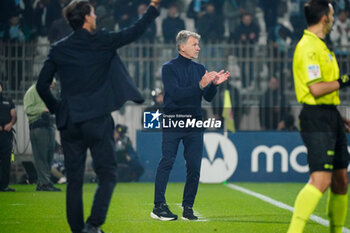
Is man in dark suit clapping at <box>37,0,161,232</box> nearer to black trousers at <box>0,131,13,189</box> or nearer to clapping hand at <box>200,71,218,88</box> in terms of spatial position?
clapping hand at <box>200,71,218,88</box>

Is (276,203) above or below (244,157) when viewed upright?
below

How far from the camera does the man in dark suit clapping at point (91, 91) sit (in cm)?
561

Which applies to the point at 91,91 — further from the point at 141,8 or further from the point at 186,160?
the point at 141,8

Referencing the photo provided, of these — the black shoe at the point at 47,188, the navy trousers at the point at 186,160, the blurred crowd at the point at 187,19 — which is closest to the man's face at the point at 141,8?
the blurred crowd at the point at 187,19

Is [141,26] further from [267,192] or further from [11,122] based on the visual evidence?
[11,122]

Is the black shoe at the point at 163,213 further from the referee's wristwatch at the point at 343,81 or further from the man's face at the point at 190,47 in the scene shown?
the referee's wristwatch at the point at 343,81

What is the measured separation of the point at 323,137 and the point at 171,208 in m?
4.27

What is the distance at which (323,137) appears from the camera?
527 cm

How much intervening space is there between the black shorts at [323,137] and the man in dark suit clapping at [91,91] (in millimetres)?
1250

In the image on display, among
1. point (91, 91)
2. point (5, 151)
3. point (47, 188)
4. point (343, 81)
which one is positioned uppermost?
point (343, 81)

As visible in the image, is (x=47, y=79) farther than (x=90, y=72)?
Yes

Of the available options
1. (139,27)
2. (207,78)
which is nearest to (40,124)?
(207,78)

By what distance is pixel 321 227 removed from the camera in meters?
7.21

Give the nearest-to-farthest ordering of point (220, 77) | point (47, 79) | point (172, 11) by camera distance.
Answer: point (47, 79) < point (220, 77) < point (172, 11)
